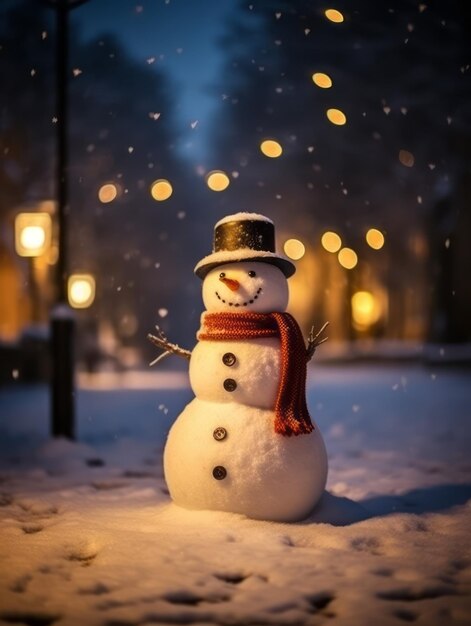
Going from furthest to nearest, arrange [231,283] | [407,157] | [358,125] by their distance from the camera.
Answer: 1. [358,125]
2. [407,157]
3. [231,283]

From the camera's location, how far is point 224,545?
4.44 metres

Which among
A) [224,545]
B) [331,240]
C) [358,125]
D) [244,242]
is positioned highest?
[358,125]

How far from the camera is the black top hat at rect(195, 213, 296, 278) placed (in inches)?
208

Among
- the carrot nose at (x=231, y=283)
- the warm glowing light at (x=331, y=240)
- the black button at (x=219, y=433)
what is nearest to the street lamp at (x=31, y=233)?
the carrot nose at (x=231, y=283)

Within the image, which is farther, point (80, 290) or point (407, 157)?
point (407, 157)

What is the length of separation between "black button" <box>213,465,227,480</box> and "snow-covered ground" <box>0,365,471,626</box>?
27cm

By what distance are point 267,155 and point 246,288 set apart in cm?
1020

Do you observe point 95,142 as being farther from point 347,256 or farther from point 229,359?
point 229,359

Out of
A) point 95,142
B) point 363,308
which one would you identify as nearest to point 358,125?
point 95,142

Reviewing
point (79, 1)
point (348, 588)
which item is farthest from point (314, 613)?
point (79, 1)

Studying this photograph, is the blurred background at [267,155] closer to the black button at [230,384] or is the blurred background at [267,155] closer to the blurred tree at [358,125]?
the blurred tree at [358,125]

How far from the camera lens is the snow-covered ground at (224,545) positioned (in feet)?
11.7

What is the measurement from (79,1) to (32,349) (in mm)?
10335

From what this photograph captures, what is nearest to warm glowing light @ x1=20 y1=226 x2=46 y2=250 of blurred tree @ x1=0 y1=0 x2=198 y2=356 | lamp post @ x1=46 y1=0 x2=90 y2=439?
lamp post @ x1=46 y1=0 x2=90 y2=439
